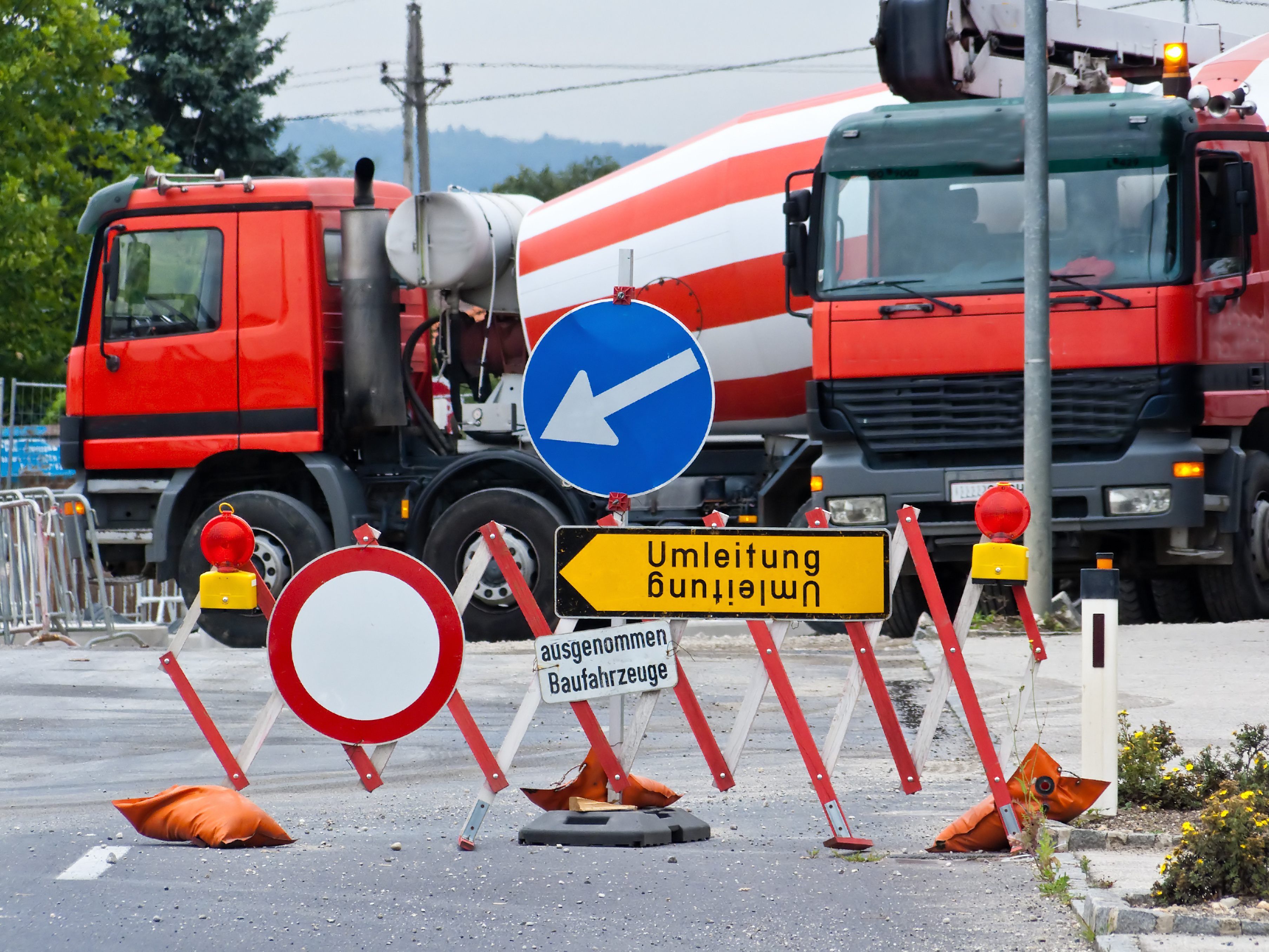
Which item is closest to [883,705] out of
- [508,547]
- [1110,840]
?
[1110,840]

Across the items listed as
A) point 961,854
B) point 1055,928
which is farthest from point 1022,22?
point 1055,928

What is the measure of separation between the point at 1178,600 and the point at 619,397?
736 centimetres

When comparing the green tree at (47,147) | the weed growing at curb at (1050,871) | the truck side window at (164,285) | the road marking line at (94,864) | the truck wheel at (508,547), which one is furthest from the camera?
the green tree at (47,147)

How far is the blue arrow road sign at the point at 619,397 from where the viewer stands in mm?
6648

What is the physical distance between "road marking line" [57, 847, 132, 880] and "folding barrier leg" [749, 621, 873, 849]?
2345 millimetres

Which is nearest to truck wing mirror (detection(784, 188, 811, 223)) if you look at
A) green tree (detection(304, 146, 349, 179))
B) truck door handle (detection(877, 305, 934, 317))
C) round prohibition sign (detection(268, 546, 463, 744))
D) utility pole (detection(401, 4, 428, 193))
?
truck door handle (detection(877, 305, 934, 317))

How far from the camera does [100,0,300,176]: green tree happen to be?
3925 cm

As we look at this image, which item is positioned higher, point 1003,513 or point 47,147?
point 47,147

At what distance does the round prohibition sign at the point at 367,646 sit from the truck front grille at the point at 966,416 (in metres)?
6.05

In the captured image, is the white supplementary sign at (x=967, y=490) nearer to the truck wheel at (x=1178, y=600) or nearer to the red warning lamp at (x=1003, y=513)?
the truck wheel at (x=1178, y=600)

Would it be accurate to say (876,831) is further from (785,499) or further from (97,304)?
(97,304)

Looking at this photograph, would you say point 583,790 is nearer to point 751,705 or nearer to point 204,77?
point 751,705

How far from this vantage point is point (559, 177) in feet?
291

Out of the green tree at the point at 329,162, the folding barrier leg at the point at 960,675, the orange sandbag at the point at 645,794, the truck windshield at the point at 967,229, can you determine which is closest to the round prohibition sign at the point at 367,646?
the orange sandbag at the point at 645,794
